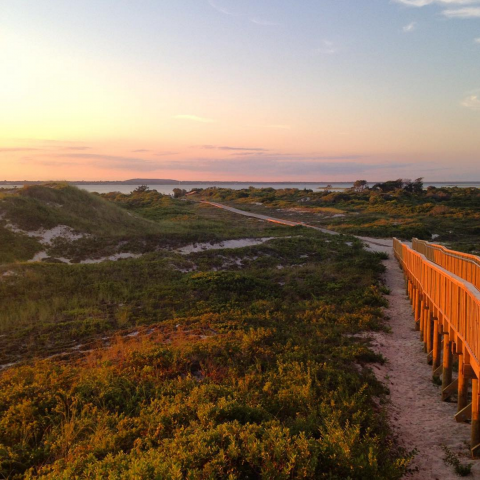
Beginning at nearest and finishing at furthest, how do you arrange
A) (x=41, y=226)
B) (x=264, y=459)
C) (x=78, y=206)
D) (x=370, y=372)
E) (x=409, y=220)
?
(x=264, y=459)
(x=370, y=372)
(x=41, y=226)
(x=78, y=206)
(x=409, y=220)

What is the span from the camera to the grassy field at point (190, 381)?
14.7 ft

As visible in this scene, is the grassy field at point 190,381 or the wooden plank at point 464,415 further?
the wooden plank at point 464,415

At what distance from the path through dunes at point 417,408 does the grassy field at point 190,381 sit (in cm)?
38

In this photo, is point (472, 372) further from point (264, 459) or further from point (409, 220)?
point (409, 220)

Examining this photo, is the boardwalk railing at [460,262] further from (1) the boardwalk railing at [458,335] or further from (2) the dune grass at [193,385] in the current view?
(2) the dune grass at [193,385]

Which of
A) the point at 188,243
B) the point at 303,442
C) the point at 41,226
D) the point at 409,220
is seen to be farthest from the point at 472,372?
the point at 409,220

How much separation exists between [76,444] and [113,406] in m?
1.32

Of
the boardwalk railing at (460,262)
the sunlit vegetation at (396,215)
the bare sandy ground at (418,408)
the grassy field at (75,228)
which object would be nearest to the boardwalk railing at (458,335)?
the bare sandy ground at (418,408)

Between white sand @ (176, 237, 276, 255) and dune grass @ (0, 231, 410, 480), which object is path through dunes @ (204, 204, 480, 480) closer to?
dune grass @ (0, 231, 410, 480)

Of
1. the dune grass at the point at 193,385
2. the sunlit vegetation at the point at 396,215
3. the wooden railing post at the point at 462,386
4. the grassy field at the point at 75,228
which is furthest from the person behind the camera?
the sunlit vegetation at the point at 396,215

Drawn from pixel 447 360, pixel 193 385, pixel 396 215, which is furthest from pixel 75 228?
pixel 396 215

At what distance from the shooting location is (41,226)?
3011cm

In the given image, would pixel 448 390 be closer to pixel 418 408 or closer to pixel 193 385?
pixel 418 408

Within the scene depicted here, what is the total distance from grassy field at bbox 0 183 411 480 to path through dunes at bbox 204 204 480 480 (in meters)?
0.38
